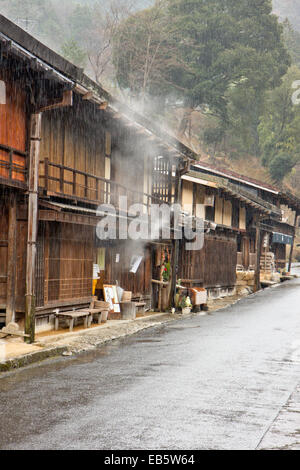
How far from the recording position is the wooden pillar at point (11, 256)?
13.9 m

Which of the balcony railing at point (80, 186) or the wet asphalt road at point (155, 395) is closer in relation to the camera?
the wet asphalt road at point (155, 395)

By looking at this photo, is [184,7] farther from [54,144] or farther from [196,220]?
[54,144]

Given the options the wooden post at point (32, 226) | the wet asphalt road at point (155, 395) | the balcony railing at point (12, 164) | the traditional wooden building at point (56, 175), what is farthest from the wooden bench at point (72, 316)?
the balcony railing at point (12, 164)

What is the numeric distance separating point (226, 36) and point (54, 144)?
151 feet

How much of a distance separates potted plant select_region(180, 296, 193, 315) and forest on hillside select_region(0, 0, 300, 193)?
30203mm

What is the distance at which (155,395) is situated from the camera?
28.2 ft

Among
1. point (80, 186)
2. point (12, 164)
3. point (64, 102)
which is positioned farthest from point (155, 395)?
point (80, 186)

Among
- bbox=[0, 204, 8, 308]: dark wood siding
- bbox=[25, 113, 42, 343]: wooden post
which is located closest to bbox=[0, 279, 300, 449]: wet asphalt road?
bbox=[25, 113, 42, 343]: wooden post

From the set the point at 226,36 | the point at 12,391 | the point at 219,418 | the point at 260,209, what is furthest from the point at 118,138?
the point at 226,36

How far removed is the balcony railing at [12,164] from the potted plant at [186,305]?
1127cm

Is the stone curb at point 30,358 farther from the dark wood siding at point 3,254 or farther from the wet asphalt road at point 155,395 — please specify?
the dark wood siding at point 3,254

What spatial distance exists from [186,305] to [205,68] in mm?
38213

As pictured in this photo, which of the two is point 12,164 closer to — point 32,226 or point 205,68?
point 32,226

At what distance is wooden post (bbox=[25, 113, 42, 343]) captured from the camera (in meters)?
12.6
